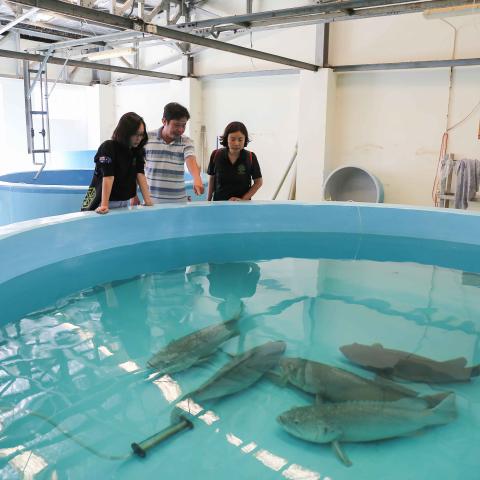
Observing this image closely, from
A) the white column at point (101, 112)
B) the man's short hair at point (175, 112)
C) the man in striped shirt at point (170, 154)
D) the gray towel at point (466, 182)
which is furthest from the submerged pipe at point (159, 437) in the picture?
the white column at point (101, 112)

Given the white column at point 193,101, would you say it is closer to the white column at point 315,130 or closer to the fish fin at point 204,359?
the white column at point 315,130

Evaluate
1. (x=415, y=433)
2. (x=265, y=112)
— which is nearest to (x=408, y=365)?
(x=415, y=433)

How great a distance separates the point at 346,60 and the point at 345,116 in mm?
749

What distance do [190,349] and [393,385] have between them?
2.48ft

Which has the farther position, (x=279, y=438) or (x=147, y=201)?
(x=147, y=201)

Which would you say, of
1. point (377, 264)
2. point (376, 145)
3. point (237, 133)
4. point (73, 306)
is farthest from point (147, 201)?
point (376, 145)

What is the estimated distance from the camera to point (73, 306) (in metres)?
2.32

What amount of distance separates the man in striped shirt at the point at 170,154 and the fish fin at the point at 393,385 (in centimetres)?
172

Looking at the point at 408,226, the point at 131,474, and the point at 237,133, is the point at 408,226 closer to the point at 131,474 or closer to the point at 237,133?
the point at 237,133

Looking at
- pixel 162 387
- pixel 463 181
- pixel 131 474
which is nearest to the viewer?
pixel 131 474

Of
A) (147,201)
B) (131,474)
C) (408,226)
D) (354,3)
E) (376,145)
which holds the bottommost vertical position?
(131,474)

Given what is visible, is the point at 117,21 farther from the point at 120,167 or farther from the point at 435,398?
the point at 435,398

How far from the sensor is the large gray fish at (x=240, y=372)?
1.58 metres

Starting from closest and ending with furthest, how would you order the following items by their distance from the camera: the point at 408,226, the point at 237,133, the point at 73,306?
the point at 73,306, the point at 237,133, the point at 408,226
